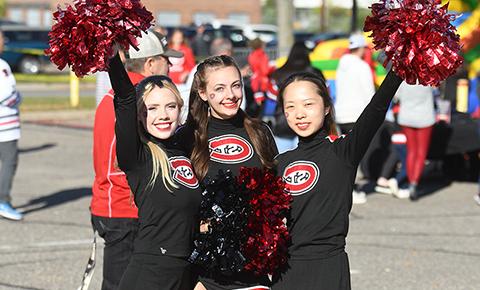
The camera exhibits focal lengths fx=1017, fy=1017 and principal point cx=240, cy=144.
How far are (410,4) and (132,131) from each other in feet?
4.14

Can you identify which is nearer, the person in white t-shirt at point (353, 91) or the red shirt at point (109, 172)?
the red shirt at point (109, 172)

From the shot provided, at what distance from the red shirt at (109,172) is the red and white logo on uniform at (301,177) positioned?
1.26 metres

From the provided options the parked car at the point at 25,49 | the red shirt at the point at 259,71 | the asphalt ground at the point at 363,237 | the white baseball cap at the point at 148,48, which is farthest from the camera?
the parked car at the point at 25,49

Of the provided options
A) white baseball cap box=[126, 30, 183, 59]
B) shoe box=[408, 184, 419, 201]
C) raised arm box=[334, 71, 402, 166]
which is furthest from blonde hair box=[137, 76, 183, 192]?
shoe box=[408, 184, 419, 201]

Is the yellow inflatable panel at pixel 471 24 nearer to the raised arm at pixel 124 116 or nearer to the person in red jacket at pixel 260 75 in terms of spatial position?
the person in red jacket at pixel 260 75

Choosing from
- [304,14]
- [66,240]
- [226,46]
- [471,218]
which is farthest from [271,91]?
[304,14]

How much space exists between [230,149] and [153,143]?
415mm

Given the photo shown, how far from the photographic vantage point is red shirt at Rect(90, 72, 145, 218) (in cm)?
545

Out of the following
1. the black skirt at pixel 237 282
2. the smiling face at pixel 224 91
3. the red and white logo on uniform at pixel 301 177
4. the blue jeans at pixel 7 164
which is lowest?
the blue jeans at pixel 7 164

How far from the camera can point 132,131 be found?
4281 millimetres

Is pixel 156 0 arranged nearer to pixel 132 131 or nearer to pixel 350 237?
pixel 350 237

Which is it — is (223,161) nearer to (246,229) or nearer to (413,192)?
(246,229)

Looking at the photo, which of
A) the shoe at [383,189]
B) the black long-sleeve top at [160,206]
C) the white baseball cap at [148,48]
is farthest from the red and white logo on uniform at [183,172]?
the shoe at [383,189]

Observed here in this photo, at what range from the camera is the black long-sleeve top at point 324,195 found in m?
4.36
